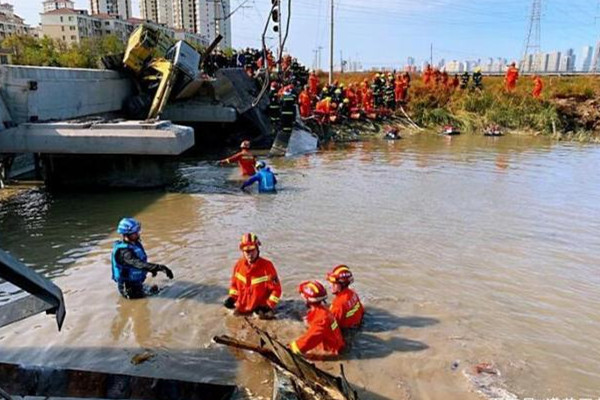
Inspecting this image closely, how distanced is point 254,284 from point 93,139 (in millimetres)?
6012

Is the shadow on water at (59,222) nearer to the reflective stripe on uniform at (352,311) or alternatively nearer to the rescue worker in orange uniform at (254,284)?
the rescue worker in orange uniform at (254,284)

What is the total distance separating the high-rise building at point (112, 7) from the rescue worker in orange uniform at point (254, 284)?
110 m

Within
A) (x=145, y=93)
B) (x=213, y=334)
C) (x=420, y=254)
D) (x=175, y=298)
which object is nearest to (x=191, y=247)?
(x=175, y=298)

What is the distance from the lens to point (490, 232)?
8.59 m

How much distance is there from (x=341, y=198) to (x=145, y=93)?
26.2 ft

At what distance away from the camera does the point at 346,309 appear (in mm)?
5066

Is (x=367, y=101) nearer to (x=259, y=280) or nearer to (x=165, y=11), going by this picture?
(x=259, y=280)

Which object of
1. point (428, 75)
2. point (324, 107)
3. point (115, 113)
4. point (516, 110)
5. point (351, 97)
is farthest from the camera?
point (428, 75)

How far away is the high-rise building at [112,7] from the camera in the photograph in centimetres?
10407

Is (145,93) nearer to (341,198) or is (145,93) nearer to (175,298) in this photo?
(341,198)

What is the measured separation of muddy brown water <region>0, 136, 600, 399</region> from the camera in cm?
459

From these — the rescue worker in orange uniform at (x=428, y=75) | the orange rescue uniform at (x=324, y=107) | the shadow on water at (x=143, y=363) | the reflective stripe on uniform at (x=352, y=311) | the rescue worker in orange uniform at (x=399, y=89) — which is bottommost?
the shadow on water at (x=143, y=363)

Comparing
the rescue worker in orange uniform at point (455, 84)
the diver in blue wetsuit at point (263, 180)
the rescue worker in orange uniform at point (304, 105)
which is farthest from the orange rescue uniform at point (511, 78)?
the diver in blue wetsuit at point (263, 180)

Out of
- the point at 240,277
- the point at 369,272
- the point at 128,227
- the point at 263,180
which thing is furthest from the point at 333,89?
the point at 240,277
